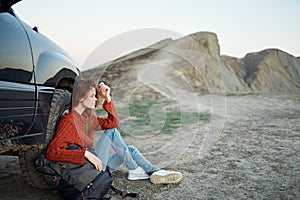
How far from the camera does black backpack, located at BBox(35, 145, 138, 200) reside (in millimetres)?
2344

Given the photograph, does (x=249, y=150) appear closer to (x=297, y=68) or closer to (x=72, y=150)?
→ (x=72, y=150)

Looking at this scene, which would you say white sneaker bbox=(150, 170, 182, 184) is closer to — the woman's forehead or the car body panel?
the woman's forehead

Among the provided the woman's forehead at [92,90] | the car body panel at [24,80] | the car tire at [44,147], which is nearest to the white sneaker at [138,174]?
the car tire at [44,147]

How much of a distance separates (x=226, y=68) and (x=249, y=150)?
767 inches

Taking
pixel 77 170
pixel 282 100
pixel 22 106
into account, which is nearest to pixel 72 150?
pixel 77 170

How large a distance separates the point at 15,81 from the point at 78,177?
30.9 inches

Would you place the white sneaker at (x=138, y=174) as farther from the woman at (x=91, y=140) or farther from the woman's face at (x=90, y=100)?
the woman's face at (x=90, y=100)

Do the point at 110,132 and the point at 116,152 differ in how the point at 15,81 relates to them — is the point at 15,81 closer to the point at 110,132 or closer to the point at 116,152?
the point at 110,132

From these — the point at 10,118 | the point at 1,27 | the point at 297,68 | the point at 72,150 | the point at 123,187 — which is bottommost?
the point at 297,68

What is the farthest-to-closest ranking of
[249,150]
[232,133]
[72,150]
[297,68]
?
[297,68] < [232,133] < [249,150] < [72,150]

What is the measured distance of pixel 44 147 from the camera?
237cm

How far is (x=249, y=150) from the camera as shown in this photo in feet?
14.0

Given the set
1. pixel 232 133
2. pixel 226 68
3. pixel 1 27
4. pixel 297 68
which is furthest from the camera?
pixel 297 68

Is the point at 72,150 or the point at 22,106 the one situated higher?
the point at 22,106
